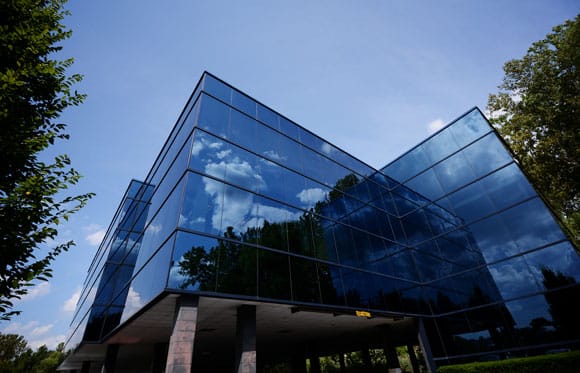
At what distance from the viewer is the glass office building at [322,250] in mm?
11195

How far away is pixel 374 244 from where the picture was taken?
18.8 meters

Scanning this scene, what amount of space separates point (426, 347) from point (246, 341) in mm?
12862

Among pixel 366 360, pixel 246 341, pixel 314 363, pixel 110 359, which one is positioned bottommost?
pixel 366 360

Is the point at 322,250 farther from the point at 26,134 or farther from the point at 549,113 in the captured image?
the point at 549,113

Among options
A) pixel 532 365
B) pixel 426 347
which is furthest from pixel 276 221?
pixel 532 365

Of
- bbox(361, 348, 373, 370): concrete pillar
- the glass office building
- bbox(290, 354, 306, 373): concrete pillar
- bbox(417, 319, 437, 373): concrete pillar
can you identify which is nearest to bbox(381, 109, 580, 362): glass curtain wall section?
the glass office building

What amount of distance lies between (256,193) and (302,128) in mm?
8259

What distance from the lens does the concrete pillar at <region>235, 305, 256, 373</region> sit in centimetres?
960

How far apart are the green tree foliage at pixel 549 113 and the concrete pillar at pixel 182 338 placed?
83.2 ft

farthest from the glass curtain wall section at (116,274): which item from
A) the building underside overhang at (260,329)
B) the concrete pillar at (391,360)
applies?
the concrete pillar at (391,360)

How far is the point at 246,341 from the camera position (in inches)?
401

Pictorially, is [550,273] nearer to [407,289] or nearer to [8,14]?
[407,289]

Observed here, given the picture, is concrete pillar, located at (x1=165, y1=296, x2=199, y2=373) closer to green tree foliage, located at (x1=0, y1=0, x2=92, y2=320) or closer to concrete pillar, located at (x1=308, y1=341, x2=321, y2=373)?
green tree foliage, located at (x1=0, y1=0, x2=92, y2=320)

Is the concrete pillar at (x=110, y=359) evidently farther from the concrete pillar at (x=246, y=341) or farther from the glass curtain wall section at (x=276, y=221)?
the glass curtain wall section at (x=276, y=221)
